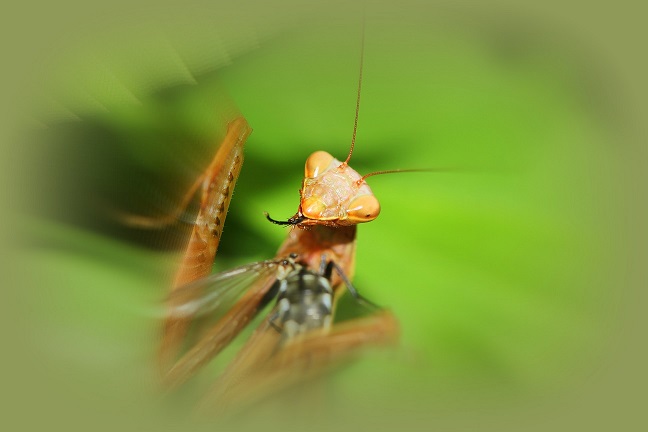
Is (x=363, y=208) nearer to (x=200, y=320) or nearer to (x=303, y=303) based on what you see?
(x=303, y=303)

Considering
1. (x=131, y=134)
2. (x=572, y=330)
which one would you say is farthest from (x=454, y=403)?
(x=131, y=134)

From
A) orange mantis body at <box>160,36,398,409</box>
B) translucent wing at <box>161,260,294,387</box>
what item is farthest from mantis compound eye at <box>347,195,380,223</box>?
translucent wing at <box>161,260,294,387</box>

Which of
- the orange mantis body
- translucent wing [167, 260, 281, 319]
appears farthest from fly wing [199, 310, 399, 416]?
translucent wing [167, 260, 281, 319]

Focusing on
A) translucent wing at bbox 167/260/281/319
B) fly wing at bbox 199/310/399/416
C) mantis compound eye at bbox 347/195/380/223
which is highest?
mantis compound eye at bbox 347/195/380/223

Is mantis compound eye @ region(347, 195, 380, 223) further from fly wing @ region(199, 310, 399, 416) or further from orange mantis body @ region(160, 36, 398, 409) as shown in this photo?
fly wing @ region(199, 310, 399, 416)

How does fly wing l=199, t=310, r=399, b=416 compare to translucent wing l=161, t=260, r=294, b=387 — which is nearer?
fly wing l=199, t=310, r=399, b=416

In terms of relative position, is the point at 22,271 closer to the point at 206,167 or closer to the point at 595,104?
the point at 206,167

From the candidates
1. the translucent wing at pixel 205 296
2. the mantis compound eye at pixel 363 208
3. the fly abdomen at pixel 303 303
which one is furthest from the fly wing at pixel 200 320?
the mantis compound eye at pixel 363 208

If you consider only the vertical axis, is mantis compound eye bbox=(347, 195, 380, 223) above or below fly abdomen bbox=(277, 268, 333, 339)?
above
